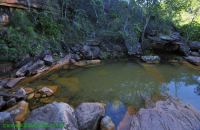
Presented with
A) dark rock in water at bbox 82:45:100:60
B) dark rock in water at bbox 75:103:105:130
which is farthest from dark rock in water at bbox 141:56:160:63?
dark rock in water at bbox 75:103:105:130

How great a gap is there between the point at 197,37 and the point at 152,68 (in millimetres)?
8311

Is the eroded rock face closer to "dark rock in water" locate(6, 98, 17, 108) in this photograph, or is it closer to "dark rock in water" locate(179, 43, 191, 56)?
"dark rock in water" locate(6, 98, 17, 108)

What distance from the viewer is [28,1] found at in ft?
40.8

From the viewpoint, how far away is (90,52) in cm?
1357

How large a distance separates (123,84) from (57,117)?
5.35 meters

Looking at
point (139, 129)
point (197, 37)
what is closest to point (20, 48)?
point (139, 129)

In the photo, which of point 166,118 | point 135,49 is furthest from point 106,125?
point 135,49

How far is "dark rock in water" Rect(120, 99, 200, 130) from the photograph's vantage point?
5.68 m

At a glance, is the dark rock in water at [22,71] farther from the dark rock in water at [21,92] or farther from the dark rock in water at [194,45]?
the dark rock in water at [194,45]

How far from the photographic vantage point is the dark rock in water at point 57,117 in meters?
4.80

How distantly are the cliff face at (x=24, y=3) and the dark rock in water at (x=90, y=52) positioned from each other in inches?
155

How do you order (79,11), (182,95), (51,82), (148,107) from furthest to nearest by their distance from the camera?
(79,11), (51,82), (182,95), (148,107)

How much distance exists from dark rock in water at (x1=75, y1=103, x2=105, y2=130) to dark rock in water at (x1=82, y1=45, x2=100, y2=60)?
23.9ft

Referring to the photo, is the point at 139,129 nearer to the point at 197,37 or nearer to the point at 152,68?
the point at 152,68
